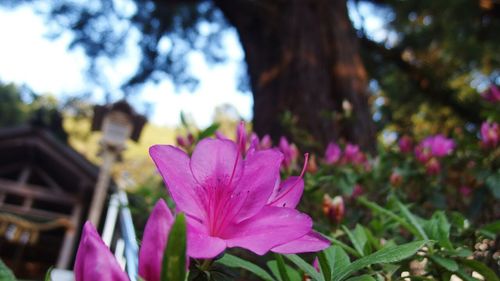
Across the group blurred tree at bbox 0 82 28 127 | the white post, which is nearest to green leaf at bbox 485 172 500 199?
the white post

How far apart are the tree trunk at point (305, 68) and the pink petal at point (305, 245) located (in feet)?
5.42

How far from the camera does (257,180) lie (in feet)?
1.45

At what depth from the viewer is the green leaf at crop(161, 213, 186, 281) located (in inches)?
12.7

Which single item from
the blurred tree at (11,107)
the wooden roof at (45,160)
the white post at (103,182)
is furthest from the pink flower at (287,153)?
the blurred tree at (11,107)

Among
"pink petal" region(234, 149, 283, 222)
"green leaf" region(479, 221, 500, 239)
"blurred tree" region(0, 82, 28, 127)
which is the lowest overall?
"blurred tree" region(0, 82, 28, 127)

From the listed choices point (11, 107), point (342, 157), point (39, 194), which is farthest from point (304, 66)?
point (11, 107)

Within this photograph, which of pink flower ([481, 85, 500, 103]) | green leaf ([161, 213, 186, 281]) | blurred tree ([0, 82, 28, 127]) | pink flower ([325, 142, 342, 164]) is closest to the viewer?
green leaf ([161, 213, 186, 281])

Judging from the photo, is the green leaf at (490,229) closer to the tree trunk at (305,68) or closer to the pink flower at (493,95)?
the pink flower at (493,95)

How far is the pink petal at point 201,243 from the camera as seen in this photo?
374 millimetres

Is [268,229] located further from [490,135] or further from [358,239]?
[490,135]

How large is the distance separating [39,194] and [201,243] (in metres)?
7.56

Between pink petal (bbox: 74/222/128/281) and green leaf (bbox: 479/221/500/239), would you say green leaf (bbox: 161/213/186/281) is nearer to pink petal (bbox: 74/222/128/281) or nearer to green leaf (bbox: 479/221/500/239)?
pink petal (bbox: 74/222/128/281)

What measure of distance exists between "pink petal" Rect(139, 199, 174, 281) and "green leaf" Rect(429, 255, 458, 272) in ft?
1.55

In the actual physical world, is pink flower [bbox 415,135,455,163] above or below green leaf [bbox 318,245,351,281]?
above
